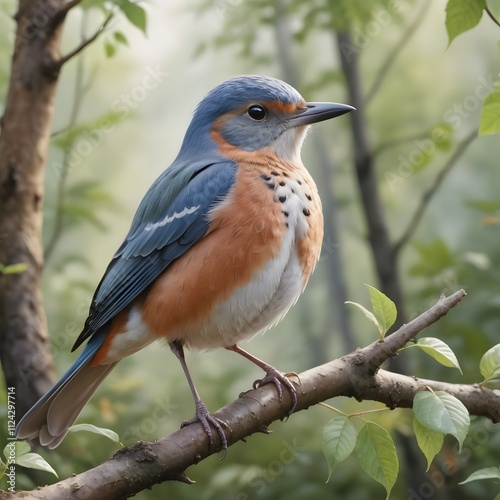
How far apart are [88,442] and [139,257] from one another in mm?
1375

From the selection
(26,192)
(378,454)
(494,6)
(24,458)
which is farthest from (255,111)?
(24,458)

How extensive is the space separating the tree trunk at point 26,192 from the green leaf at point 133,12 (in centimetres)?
50

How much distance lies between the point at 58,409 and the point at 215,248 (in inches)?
26.5

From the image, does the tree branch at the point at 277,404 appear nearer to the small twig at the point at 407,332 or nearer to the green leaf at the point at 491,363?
the small twig at the point at 407,332

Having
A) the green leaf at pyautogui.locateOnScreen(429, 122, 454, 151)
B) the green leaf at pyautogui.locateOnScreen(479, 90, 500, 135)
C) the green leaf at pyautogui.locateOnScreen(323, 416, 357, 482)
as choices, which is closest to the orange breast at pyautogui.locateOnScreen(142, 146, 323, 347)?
the green leaf at pyautogui.locateOnScreen(323, 416, 357, 482)

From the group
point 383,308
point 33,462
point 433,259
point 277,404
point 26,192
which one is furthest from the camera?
point 433,259

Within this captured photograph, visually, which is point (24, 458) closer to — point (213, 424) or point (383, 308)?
point (213, 424)

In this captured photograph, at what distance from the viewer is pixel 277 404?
195cm

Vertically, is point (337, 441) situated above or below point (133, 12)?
below

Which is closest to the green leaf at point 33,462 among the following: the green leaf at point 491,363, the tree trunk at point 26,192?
the green leaf at point 491,363

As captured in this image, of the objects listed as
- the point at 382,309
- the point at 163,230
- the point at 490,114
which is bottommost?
the point at 382,309

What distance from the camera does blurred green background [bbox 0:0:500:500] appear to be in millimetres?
3424

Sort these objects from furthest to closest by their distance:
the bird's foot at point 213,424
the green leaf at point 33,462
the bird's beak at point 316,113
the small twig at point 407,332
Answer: the bird's beak at point 316,113, the bird's foot at point 213,424, the small twig at point 407,332, the green leaf at point 33,462

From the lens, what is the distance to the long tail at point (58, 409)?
2207 millimetres
